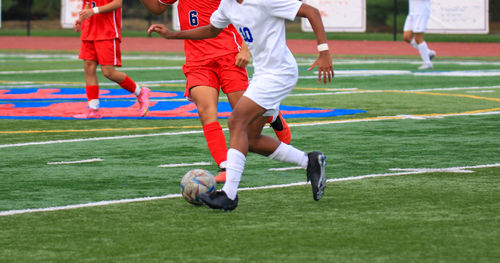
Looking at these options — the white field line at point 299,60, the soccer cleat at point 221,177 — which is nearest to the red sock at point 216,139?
the soccer cleat at point 221,177

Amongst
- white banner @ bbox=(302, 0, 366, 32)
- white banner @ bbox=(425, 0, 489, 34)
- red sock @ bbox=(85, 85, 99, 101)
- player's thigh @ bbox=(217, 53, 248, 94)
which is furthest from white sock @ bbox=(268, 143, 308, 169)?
white banner @ bbox=(302, 0, 366, 32)

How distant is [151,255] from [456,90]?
12.0 meters

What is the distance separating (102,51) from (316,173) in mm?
5965

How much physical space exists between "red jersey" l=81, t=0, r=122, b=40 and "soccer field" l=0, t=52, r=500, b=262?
989 mm

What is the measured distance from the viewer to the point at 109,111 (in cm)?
1389

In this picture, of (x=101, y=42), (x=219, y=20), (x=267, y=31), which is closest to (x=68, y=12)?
(x=101, y=42)

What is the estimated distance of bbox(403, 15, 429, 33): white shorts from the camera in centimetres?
2208

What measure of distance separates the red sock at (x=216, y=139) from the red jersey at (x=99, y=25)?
15.9 feet

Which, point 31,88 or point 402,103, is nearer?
point 402,103

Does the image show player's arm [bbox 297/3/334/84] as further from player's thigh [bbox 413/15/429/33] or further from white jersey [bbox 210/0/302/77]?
player's thigh [bbox 413/15/429/33]

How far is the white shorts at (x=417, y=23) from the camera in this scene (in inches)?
869

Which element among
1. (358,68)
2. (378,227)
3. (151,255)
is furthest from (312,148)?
(358,68)

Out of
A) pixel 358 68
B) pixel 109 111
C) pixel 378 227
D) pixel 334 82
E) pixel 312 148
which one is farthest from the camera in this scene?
pixel 358 68

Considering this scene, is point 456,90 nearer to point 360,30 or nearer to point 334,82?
point 334,82
